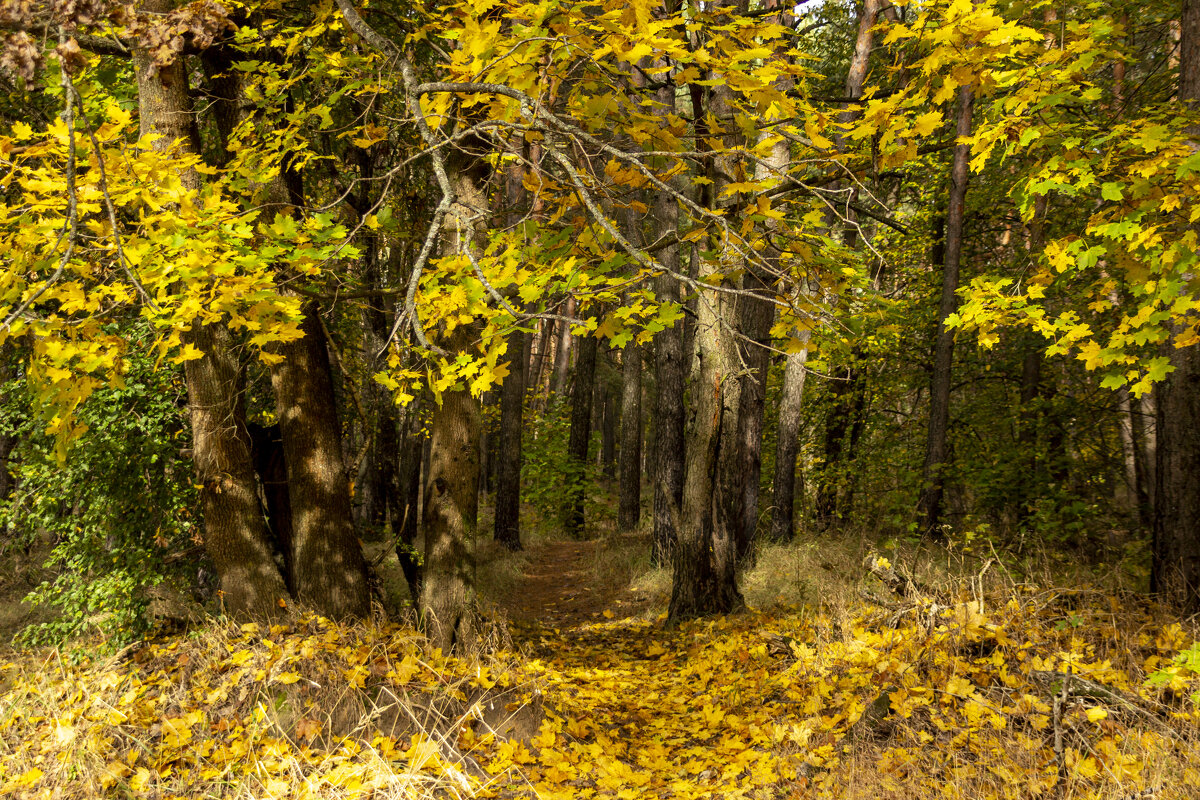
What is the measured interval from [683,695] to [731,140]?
A: 15.2 ft

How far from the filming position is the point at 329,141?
23.4 feet

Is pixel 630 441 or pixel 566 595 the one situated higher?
pixel 630 441

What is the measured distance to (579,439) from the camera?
14805 mm

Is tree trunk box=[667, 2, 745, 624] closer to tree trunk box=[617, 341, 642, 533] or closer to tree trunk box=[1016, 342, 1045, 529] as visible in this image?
tree trunk box=[1016, 342, 1045, 529]

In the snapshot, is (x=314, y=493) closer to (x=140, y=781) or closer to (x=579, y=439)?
(x=140, y=781)

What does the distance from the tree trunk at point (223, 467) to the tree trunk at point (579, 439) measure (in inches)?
364

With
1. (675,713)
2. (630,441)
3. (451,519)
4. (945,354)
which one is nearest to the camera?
(675,713)

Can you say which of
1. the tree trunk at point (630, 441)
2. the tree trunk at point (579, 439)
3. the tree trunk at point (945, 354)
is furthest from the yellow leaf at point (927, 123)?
the tree trunk at point (579, 439)

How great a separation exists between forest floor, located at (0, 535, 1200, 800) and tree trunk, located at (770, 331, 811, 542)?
4.97 meters

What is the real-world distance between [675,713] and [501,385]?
2.72 m

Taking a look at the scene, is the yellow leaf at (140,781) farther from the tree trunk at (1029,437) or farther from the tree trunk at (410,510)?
the tree trunk at (1029,437)

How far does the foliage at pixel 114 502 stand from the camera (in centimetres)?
566

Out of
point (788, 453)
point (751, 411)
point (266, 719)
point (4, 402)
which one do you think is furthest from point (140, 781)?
point (788, 453)

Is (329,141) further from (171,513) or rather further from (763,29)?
(763,29)
